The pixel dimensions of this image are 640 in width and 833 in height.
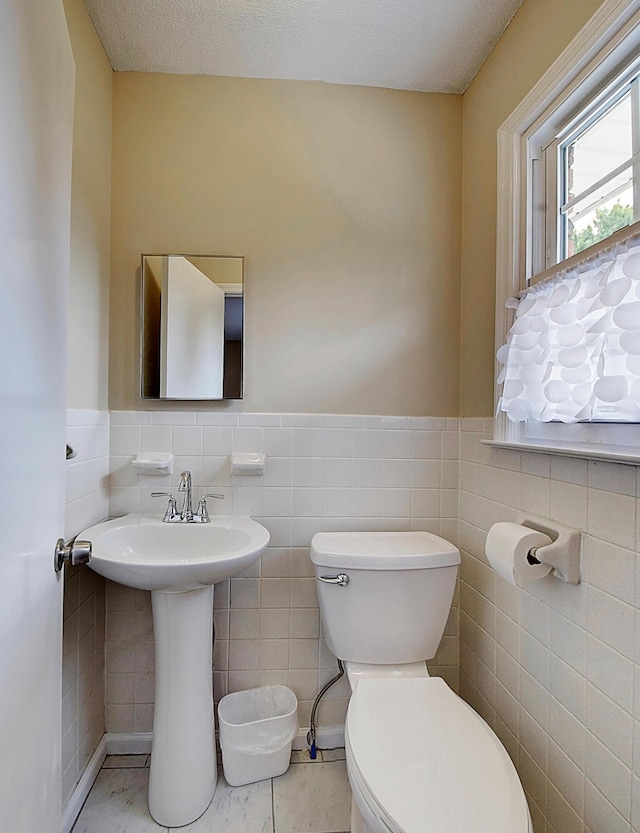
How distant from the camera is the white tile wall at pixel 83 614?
1.39 metres

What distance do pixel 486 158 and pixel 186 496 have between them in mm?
1549

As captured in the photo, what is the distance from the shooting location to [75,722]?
145 cm

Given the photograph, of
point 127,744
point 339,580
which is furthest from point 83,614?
point 339,580

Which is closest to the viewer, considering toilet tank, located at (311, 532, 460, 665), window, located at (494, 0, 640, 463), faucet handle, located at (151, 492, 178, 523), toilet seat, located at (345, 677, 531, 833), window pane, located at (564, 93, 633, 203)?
toilet seat, located at (345, 677, 531, 833)

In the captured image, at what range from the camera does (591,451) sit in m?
1.02

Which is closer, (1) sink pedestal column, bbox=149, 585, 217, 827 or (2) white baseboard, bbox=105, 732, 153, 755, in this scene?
(1) sink pedestal column, bbox=149, 585, 217, 827

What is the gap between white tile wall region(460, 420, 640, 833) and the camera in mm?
950

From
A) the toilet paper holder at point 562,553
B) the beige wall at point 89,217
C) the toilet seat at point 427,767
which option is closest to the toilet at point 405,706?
the toilet seat at point 427,767

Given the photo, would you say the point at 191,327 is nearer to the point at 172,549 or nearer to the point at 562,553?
the point at 172,549

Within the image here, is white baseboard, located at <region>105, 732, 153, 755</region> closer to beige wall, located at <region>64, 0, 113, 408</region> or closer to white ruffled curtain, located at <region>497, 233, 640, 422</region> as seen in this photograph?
beige wall, located at <region>64, 0, 113, 408</region>

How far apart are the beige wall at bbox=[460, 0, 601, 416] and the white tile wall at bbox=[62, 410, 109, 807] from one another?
4.28 feet

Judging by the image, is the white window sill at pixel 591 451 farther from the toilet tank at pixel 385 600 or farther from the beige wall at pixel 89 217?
the beige wall at pixel 89 217

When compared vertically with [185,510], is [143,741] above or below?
below

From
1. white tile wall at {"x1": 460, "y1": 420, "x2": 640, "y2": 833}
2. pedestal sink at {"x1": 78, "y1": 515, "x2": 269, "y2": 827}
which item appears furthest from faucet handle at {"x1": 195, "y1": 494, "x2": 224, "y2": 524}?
white tile wall at {"x1": 460, "y1": 420, "x2": 640, "y2": 833}
